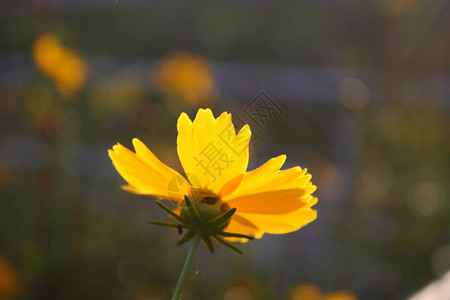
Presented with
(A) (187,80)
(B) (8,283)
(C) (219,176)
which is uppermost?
(A) (187,80)

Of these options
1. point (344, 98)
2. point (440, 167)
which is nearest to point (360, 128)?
point (344, 98)

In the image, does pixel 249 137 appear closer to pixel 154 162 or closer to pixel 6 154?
pixel 154 162

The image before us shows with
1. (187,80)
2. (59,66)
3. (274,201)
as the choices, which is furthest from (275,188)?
(187,80)

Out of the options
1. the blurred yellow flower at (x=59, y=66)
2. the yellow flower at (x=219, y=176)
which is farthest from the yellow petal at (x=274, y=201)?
the blurred yellow flower at (x=59, y=66)

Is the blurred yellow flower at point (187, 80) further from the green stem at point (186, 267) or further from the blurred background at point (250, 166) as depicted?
the green stem at point (186, 267)

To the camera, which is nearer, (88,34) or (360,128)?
(360,128)

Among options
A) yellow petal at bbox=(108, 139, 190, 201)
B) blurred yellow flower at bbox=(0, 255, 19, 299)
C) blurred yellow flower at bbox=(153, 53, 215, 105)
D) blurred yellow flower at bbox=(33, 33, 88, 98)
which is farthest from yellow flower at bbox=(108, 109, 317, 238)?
blurred yellow flower at bbox=(153, 53, 215, 105)

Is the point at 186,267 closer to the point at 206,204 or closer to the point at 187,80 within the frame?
the point at 206,204
